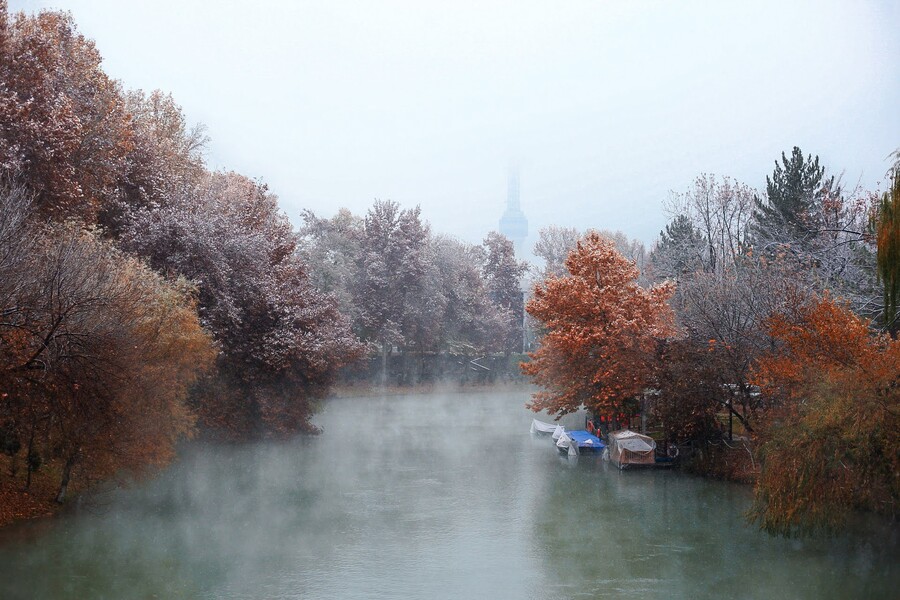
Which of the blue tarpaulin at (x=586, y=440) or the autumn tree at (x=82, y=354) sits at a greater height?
the autumn tree at (x=82, y=354)

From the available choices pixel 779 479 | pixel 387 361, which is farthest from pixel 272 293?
pixel 387 361

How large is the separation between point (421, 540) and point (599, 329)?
14.7m

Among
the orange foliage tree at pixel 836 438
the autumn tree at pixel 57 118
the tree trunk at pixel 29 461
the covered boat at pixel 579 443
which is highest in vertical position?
the autumn tree at pixel 57 118

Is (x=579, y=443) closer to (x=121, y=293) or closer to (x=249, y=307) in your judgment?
(x=249, y=307)

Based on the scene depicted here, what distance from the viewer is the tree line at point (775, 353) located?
17891 mm


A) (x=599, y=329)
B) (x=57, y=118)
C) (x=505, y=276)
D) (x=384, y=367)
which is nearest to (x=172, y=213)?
(x=57, y=118)

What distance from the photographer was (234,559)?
1995 centimetres

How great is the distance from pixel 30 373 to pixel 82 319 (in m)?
1.49

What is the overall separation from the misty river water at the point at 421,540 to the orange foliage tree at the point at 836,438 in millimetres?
1583

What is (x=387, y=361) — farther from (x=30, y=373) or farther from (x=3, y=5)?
(x=30, y=373)

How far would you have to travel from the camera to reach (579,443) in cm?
3581

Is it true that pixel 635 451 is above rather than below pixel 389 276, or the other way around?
below

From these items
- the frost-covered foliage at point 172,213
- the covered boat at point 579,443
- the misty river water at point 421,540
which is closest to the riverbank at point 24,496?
the misty river water at point 421,540

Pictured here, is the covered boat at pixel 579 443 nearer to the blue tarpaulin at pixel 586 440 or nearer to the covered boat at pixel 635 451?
the blue tarpaulin at pixel 586 440
